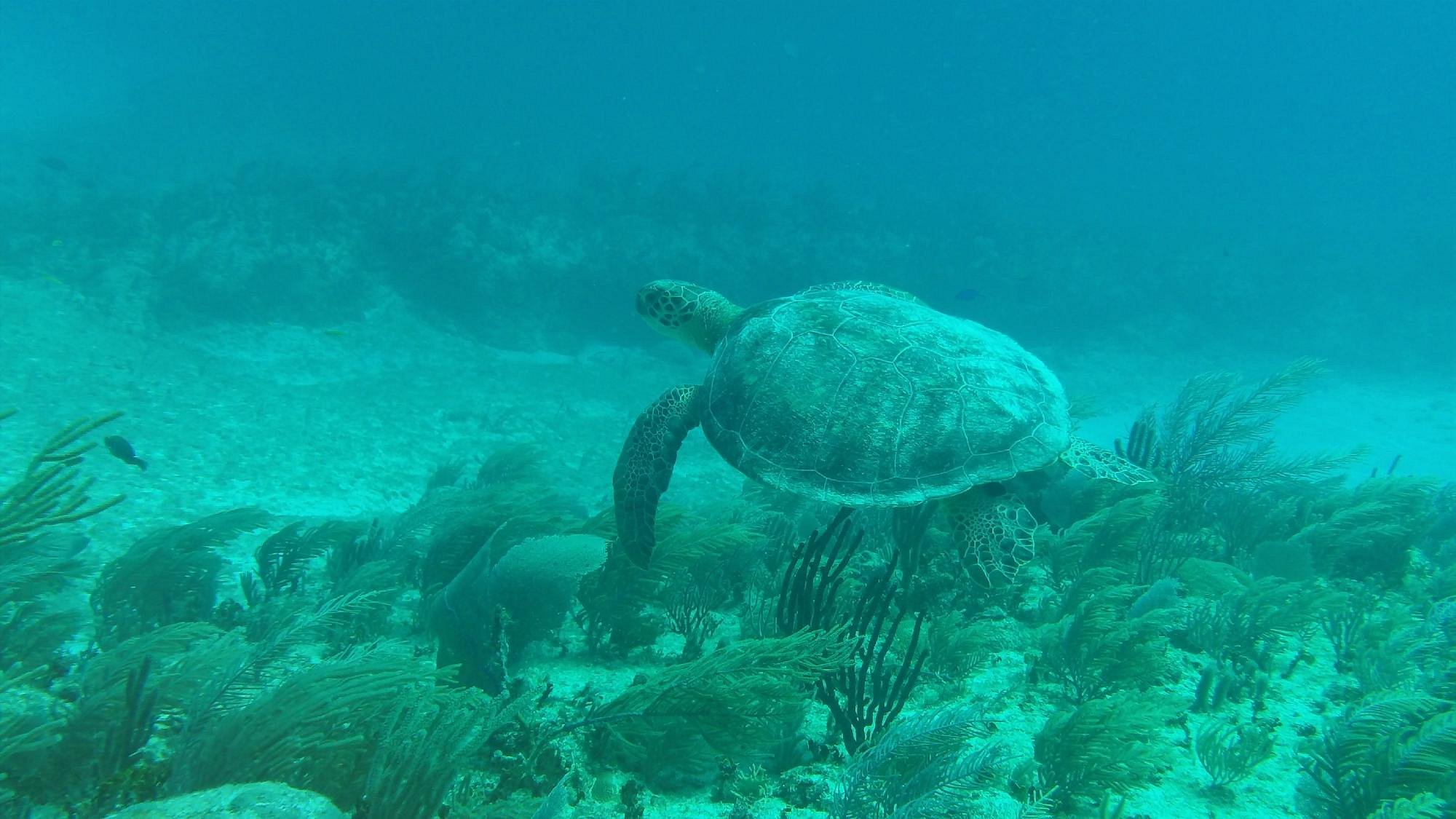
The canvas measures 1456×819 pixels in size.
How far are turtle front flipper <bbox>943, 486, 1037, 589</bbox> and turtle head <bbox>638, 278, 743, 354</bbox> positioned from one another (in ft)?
9.22

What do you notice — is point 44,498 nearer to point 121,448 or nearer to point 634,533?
point 634,533

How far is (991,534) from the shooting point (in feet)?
12.5

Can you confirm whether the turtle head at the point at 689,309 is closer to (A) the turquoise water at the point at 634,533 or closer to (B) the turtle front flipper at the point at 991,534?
(A) the turquoise water at the point at 634,533

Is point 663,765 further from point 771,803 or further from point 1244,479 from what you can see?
point 1244,479

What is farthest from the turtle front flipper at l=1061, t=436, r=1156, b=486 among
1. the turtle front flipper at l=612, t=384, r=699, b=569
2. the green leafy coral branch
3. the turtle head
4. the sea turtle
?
the green leafy coral branch

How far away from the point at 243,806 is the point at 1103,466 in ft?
15.9

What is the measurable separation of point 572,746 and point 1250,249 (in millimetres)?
42677

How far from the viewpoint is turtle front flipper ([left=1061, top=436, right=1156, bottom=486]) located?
4.23 m

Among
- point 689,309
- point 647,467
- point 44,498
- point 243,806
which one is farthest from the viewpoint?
point 689,309

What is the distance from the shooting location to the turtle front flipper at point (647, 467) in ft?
13.8

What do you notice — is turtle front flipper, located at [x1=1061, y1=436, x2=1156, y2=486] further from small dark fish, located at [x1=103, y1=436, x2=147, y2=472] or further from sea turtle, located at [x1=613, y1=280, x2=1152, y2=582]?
small dark fish, located at [x1=103, y1=436, x2=147, y2=472]

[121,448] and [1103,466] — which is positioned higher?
[1103,466]

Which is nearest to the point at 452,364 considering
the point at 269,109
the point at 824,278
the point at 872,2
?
the point at 824,278

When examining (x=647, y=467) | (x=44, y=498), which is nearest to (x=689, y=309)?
(x=647, y=467)
